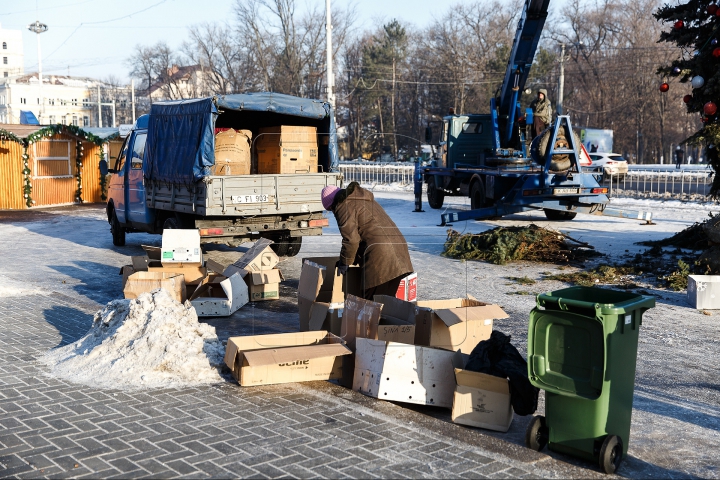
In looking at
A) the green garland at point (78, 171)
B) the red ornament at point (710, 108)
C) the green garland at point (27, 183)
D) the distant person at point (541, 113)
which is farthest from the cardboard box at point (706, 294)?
the green garland at point (78, 171)

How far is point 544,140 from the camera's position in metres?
16.0

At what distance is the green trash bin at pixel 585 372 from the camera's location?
15.2ft

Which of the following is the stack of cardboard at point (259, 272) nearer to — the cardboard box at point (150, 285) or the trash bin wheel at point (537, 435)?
the cardboard box at point (150, 285)

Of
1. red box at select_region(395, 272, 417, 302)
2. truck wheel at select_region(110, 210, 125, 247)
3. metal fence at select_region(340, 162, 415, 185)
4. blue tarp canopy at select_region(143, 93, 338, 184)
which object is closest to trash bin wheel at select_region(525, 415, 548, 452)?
red box at select_region(395, 272, 417, 302)

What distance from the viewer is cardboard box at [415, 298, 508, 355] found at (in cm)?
645

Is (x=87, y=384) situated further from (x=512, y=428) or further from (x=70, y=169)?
(x=70, y=169)

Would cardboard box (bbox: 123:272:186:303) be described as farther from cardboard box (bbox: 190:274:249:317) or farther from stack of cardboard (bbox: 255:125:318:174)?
stack of cardboard (bbox: 255:125:318:174)

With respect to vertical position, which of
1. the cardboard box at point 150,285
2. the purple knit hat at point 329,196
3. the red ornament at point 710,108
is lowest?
the cardboard box at point 150,285

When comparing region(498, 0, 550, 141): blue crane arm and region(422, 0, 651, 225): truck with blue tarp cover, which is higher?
region(498, 0, 550, 141): blue crane arm

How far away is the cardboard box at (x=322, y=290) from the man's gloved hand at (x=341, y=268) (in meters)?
0.06

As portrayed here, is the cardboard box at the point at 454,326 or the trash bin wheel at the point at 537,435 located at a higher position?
the cardboard box at the point at 454,326

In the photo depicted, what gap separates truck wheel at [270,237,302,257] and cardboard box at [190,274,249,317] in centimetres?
371

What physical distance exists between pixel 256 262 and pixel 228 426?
16.4 feet

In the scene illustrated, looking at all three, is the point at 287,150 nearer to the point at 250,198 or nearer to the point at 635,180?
the point at 250,198
